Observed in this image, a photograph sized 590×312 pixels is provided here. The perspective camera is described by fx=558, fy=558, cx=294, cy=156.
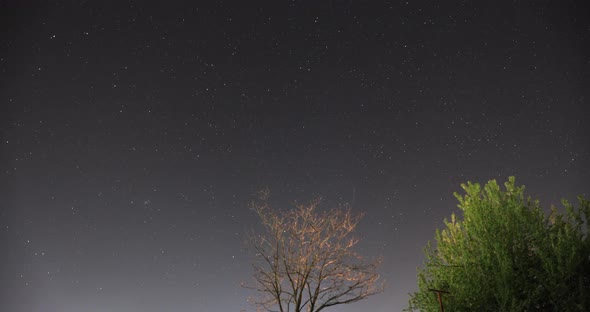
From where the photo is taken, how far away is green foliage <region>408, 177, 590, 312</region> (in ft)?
63.4

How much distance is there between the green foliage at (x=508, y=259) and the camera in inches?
760

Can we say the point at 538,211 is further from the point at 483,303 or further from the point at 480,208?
the point at 483,303

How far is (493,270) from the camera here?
20.6 meters

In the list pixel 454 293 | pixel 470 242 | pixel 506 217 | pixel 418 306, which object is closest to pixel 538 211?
pixel 506 217

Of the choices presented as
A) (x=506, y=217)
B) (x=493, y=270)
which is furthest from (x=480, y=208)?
(x=493, y=270)

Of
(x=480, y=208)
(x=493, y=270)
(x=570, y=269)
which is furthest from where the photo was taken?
(x=480, y=208)

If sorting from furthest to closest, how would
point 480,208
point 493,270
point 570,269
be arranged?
1. point 480,208
2. point 493,270
3. point 570,269

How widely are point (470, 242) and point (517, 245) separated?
200 cm

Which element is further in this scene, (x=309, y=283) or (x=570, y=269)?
(x=309, y=283)

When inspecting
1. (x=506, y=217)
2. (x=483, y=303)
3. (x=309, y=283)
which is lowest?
(x=483, y=303)

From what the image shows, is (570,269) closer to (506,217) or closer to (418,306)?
(506,217)

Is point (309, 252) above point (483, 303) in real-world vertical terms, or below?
above

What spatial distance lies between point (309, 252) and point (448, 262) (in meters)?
6.14

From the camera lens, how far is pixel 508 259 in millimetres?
20219
